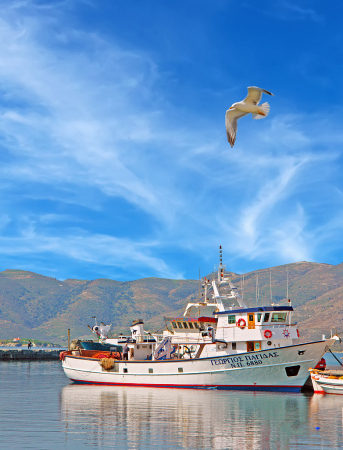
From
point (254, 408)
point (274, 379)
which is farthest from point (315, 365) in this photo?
point (254, 408)

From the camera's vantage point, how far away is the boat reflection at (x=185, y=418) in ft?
63.2

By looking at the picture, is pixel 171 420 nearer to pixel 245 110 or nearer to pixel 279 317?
pixel 245 110

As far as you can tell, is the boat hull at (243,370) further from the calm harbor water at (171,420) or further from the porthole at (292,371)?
the calm harbor water at (171,420)

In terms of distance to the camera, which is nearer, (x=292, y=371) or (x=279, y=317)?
(x=292, y=371)

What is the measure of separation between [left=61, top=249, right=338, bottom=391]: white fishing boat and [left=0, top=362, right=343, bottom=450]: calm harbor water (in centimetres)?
148

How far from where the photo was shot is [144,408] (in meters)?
28.3

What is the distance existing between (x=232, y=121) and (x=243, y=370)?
21.5 metres

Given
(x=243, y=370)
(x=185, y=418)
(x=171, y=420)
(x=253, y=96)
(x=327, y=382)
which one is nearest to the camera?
(x=253, y=96)

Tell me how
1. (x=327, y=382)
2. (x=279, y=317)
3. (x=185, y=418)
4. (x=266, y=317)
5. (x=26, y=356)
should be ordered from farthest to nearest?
(x=26, y=356) → (x=279, y=317) → (x=266, y=317) → (x=327, y=382) → (x=185, y=418)

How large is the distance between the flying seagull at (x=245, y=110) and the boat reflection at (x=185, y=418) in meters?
11.2

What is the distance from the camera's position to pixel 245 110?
20719 mm

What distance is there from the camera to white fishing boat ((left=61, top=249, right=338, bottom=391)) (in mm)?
36406

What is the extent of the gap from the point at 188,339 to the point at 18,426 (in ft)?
67.9

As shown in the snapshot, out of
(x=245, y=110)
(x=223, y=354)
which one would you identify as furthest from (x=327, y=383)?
(x=245, y=110)
